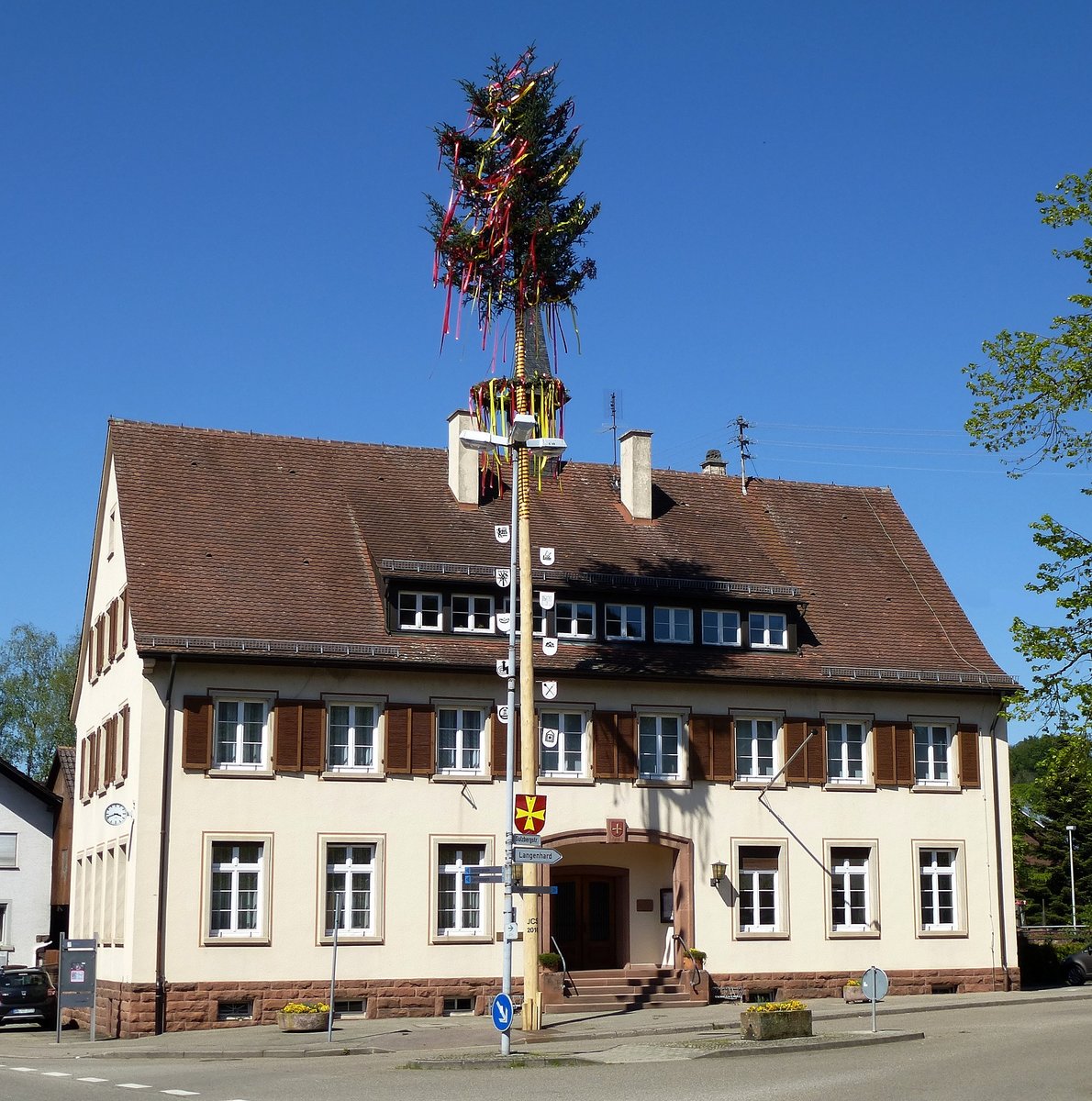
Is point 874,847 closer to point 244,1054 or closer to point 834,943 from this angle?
point 834,943

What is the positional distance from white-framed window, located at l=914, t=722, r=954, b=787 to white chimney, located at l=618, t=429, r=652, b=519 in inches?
320

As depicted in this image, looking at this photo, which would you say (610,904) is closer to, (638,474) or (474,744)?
(474,744)

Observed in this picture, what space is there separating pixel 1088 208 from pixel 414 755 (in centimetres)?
1731

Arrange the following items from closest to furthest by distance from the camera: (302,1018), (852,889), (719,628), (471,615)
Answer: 1. (302,1018)
2. (471,615)
3. (852,889)
4. (719,628)

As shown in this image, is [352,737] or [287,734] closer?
[287,734]

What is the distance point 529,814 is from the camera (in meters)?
27.3

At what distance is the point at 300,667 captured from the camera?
33.4m

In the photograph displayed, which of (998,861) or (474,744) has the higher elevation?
(474,744)

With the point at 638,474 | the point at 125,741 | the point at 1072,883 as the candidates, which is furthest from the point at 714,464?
the point at 1072,883

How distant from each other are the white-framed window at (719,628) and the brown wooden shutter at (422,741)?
6.93 m

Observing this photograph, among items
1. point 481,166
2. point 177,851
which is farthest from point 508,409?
point 177,851

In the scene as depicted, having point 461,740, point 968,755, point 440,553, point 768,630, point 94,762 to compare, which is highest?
point 440,553

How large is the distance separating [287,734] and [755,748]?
10.4m

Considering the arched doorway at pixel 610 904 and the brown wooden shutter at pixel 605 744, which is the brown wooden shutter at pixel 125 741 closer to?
the arched doorway at pixel 610 904
